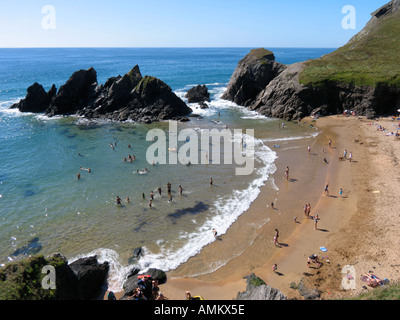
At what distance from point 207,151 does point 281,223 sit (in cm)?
2087

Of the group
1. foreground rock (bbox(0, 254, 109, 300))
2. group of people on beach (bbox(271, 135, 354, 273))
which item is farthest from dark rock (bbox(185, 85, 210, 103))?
foreground rock (bbox(0, 254, 109, 300))

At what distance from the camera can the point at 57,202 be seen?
30.0 metres

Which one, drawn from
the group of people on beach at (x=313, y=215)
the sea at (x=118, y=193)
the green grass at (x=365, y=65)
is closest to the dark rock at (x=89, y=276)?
the sea at (x=118, y=193)

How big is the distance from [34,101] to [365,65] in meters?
85.4

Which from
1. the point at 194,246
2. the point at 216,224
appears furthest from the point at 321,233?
the point at 194,246

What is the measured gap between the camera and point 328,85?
60.3 metres

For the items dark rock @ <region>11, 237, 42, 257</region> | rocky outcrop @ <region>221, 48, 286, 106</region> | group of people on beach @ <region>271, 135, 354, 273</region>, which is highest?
rocky outcrop @ <region>221, 48, 286, 106</region>

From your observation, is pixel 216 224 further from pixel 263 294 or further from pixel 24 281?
pixel 24 281

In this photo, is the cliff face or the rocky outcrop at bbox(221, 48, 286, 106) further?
the rocky outcrop at bbox(221, 48, 286, 106)

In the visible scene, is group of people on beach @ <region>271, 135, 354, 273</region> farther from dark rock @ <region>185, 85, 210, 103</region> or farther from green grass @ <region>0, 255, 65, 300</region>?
dark rock @ <region>185, 85, 210, 103</region>

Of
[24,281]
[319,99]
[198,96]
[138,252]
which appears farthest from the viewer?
[198,96]

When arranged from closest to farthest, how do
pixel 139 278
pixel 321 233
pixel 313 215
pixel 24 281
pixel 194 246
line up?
pixel 24 281
pixel 139 278
pixel 194 246
pixel 321 233
pixel 313 215

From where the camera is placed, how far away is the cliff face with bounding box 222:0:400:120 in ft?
184
